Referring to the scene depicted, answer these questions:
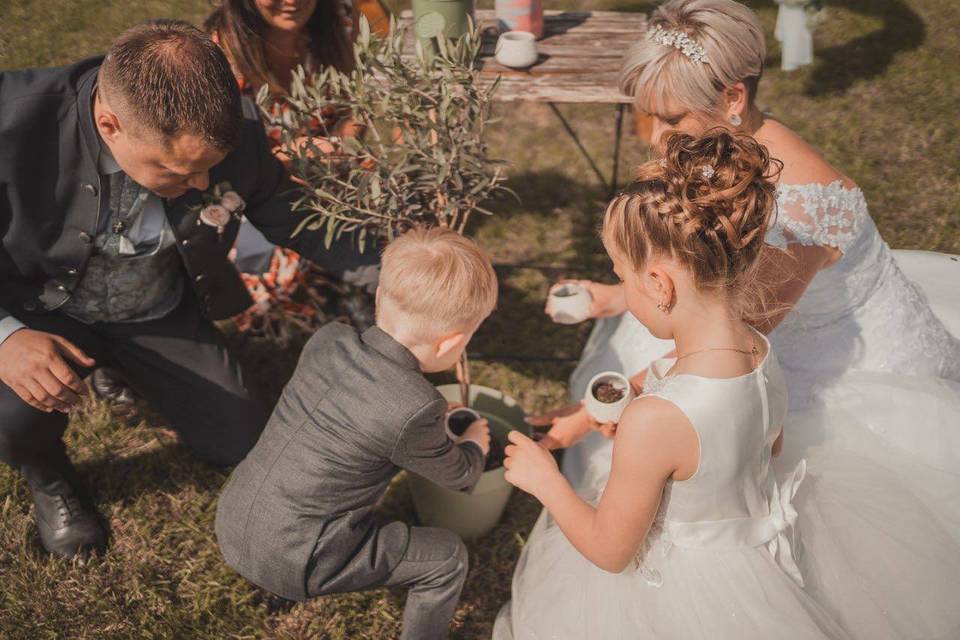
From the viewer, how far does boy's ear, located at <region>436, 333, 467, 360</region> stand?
241cm

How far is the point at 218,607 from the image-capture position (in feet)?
10.2

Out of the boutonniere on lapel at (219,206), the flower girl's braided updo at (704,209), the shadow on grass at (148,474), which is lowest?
the shadow on grass at (148,474)

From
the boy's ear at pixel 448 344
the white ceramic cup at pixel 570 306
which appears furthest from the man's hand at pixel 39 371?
the white ceramic cup at pixel 570 306

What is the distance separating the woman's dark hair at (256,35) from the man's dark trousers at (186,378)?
1.10 m

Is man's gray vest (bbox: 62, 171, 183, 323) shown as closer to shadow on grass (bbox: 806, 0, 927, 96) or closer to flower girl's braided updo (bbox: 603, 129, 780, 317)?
flower girl's braided updo (bbox: 603, 129, 780, 317)

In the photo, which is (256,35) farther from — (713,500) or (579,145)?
(713,500)

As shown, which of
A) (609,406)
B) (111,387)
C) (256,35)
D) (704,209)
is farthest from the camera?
(111,387)

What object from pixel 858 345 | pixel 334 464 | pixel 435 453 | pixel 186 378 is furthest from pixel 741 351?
pixel 186 378

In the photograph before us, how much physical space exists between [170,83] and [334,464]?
1.26 metres

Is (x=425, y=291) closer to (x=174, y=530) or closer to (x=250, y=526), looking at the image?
(x=250, y=526)

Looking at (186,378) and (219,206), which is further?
(186,378)

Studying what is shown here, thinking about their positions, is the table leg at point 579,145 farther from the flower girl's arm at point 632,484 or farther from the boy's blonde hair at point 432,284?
the flower girl's arm at point 632,484

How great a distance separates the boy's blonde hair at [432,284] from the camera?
236cm

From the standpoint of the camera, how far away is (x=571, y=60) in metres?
4.05
